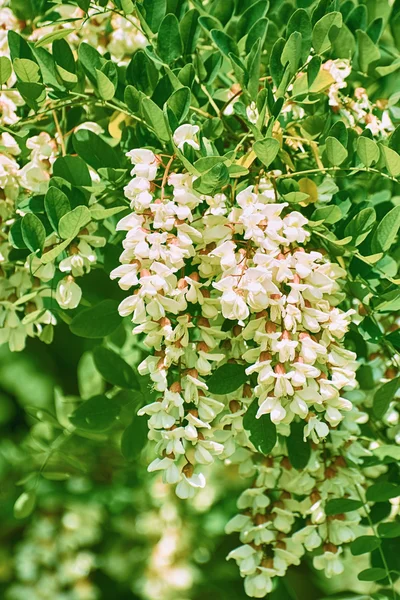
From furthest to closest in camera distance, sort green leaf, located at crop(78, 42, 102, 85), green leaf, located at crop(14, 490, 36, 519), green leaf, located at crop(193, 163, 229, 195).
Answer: green leaf, located at crop(14, 490, 36, 519)
green leaf, located at crop(78, 42, 102, 85)
green leaf, located at crop(193, 163, 229, 195)

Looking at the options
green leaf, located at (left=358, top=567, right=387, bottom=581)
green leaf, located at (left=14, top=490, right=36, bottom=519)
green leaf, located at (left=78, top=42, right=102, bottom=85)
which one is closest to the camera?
green leaf, located at (left=78, top=42, right=102, bottom=85)

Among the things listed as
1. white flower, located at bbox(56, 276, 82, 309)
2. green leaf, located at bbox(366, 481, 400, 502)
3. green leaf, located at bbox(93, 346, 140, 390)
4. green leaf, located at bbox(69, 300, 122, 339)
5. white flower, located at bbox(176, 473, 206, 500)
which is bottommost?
green leaf, located at bbox(366, 481, 400, 502)

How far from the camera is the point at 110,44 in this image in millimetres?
965

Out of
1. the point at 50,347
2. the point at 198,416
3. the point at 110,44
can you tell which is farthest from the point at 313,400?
the point at 50,347

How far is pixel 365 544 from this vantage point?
0.87 meters

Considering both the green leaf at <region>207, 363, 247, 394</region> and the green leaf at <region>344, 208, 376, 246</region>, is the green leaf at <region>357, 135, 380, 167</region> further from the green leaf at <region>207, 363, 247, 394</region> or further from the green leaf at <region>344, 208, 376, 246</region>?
the green leaf at <region>207, 363, 247, 394</region>

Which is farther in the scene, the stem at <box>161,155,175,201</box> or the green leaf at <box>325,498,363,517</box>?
the green leaf at <box>325,498,363,517</box>

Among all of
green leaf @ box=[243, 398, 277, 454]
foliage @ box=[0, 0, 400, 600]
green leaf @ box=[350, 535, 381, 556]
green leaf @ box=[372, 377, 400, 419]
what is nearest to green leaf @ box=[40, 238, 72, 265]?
foliage @ box=[0, 0, 400, 600]

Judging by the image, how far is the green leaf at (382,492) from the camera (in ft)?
2.77

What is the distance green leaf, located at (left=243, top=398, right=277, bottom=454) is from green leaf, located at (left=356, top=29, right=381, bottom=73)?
404 millimetres

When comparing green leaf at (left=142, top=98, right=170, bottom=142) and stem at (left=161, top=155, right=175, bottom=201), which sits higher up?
green leaf at (left=142, top=98, right=170, bottom=142)

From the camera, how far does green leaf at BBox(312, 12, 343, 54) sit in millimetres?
746

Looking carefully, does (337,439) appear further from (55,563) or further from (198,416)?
(55,563)

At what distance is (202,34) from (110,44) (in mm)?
117
